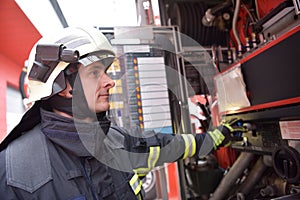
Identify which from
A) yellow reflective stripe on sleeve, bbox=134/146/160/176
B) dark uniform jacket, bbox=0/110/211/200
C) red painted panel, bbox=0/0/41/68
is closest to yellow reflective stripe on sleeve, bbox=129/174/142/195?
dark uniform jacket, bbox=0/110/211/200

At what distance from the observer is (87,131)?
94 cm

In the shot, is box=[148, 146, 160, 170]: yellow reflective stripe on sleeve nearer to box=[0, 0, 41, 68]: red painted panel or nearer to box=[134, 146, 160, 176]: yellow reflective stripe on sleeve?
box=[134, 146, 160, 176]: yellow reflective stripe on sleeve

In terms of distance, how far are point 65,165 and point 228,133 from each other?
3.37ft

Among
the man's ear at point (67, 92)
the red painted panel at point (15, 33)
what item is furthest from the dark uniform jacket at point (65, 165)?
the red painted panel at point (15, 33)

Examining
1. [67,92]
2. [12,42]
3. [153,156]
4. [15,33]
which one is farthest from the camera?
[12,42]

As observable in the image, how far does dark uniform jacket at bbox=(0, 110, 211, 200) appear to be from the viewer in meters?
0.81

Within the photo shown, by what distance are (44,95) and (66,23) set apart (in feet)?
4.95

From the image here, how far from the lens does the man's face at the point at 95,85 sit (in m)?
1.00

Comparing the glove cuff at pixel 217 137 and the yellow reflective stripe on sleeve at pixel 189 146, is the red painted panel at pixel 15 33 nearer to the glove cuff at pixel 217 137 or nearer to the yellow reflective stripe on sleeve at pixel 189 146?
the yellow reflective stripe on sleeve at pixel 189 146

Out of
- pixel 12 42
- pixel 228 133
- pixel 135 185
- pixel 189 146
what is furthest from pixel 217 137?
pixel 12 42

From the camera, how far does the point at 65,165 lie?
36.2 inches

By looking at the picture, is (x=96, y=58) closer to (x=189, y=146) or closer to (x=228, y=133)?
(x=189, y=146)

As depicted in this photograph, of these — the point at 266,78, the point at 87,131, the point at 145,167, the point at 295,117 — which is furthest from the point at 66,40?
the point at 295,117

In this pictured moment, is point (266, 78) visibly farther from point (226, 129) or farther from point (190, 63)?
point (190, 63)
